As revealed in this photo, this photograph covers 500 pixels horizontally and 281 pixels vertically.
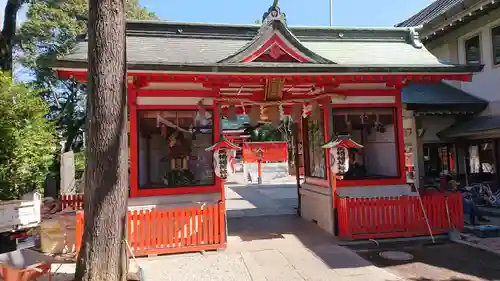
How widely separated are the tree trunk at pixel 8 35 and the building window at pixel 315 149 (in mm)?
10640

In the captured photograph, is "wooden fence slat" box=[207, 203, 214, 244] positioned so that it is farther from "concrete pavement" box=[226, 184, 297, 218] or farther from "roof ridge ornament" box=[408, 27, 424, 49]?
"roof ridge ornament" box=[408, 27, 424, 49]

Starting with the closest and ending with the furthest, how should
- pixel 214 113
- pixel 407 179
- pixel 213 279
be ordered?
pixel 213 279
pixel 214 113
pixel 407 179

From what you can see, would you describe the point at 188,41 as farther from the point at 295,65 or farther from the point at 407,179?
the point at 407,179

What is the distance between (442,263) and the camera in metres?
5.89

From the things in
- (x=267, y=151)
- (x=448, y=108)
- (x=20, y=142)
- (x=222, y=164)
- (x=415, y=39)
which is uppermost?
(x=415, y=39)

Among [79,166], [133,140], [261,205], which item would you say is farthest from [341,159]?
[79,166]

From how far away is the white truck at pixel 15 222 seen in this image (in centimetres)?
643

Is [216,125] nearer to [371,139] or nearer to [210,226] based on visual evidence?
[210,226]

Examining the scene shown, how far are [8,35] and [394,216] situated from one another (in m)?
14.0

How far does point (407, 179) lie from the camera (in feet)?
27.3

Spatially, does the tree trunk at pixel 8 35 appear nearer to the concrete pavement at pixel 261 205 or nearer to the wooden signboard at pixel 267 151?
the concrete pavement at pixel 261 205

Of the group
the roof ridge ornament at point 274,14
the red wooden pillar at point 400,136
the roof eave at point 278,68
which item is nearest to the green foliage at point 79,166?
the roof eave at point 278,68

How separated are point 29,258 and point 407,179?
310 inches

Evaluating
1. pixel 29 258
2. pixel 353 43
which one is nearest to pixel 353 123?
pixel 353 43
